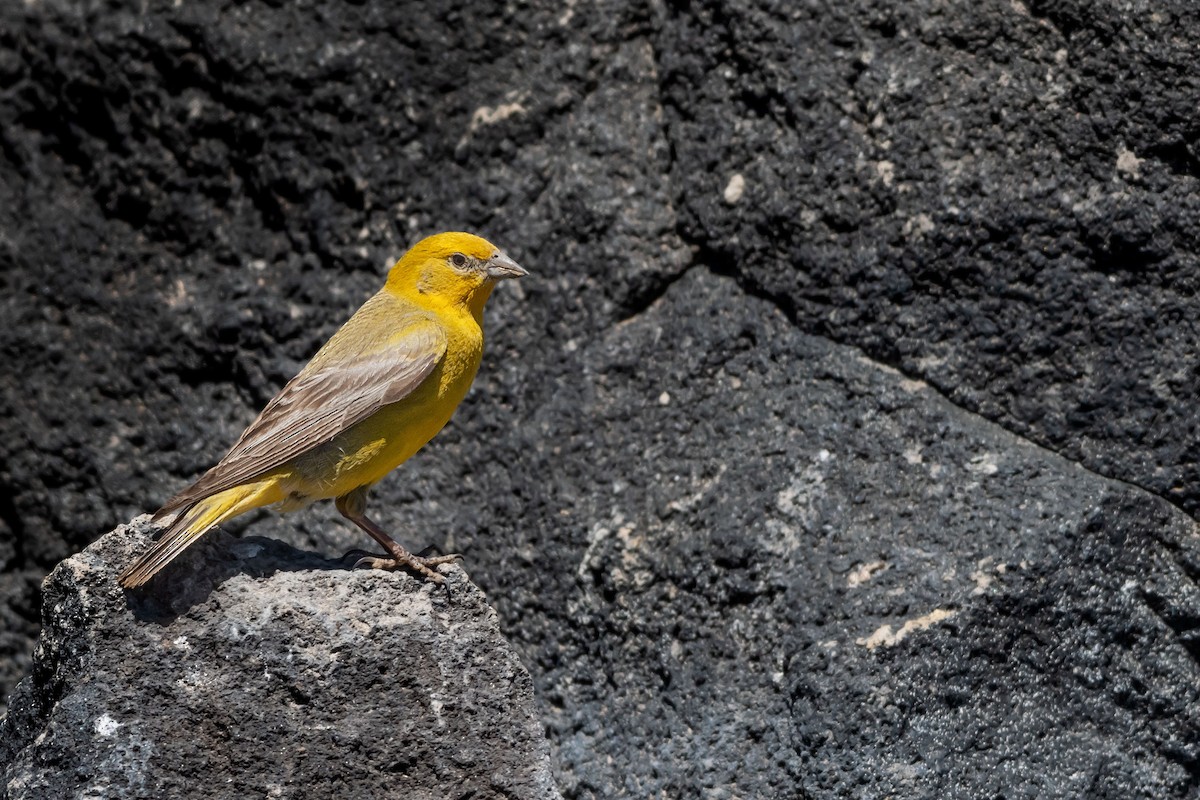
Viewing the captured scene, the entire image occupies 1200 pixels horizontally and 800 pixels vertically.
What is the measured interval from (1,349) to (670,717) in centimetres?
337

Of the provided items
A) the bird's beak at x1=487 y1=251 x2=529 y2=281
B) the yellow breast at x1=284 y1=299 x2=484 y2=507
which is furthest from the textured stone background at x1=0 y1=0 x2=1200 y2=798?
the yellow breast at x1=284 y1=299 x2=484 y2=507

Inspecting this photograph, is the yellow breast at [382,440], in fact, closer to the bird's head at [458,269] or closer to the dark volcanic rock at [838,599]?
the bird's head at [458,269]

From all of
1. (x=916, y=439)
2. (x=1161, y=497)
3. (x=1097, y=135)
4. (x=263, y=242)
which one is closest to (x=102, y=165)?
(x=263, y=242)

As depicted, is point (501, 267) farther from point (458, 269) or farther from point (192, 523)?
point (192, 523)

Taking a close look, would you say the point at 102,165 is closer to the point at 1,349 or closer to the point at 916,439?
the point at 1,349

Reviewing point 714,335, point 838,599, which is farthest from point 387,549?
point 838,599

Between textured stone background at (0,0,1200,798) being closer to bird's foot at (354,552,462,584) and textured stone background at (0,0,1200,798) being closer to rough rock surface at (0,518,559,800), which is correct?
bird's foot at (354,552,462,584)

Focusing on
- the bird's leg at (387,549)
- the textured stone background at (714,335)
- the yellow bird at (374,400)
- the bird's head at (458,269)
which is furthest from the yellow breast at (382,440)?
the textured stone background at (714,335)

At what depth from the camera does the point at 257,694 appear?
13.2 feet

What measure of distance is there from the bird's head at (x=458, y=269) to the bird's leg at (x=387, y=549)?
0.81 m

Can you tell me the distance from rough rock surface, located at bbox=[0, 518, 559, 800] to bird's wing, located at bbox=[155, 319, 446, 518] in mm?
448

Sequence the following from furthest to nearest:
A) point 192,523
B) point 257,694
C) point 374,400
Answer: point 374,400 → point 192,523 → point 257,694

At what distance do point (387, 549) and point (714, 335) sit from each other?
1472mm

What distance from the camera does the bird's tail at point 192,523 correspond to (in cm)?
401
